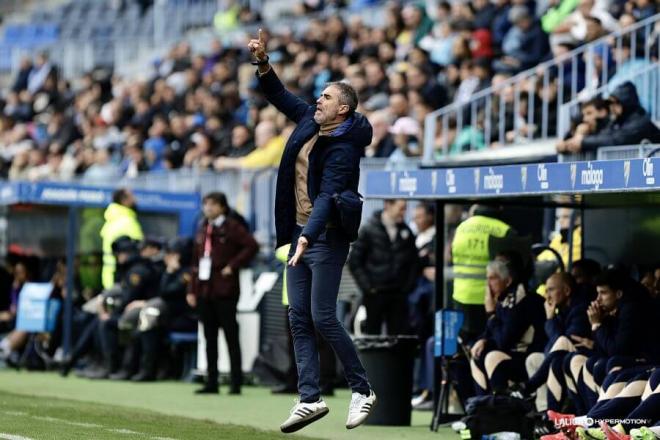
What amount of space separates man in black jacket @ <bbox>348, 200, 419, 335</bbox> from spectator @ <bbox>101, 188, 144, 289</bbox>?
12.6 ft

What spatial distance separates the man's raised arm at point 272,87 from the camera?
9.45m

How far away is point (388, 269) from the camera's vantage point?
15516 millimetres

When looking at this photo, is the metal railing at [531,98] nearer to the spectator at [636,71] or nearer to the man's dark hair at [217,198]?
the spectator at [636,71]

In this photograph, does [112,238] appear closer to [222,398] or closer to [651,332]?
[222,398]

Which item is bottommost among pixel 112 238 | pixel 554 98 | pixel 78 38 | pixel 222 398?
pixel 222 398

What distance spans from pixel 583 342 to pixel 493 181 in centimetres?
132

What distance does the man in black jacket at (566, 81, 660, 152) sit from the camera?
13.7 metres

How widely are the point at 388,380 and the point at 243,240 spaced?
4.11 meters

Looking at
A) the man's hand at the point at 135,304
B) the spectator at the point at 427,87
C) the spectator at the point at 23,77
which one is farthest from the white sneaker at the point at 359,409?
the spectator at the point at 23,77

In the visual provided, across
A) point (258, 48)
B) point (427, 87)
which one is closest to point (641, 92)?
point (427, 87)

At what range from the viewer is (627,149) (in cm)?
1333

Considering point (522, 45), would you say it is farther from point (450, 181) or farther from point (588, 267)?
point (450, 181)

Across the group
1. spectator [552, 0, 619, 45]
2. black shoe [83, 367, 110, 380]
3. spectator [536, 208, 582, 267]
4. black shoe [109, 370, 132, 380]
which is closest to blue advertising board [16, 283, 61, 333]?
black shoe [83, 367, 110, 380]

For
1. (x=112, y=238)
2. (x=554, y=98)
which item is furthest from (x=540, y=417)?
(x=112, y=238)
